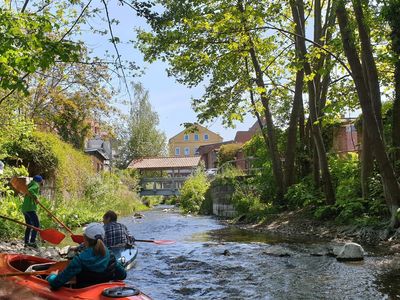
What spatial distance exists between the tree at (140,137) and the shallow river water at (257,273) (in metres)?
52.1

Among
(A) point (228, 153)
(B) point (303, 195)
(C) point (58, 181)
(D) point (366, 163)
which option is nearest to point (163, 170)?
(A) point (228, 153)

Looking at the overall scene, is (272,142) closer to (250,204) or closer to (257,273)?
(250,204)

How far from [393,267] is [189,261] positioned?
13.6ft

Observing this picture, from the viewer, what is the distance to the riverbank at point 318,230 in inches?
432

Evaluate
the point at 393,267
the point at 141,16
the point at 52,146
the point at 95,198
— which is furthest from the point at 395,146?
the point at 95,198

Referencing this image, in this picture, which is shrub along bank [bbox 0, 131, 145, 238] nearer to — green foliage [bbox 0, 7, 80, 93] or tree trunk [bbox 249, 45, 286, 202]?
green foliage [bbox 0, 7, 80, 93]

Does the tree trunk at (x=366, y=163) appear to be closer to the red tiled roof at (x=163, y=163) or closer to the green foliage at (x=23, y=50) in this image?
the green foliage at (x=23, y=50)

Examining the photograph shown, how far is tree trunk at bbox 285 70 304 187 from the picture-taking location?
18.0 metres

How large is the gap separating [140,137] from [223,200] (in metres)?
42.3

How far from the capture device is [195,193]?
3328cm

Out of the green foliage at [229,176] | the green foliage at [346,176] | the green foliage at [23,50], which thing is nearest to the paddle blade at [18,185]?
the green foliage at [23,50]

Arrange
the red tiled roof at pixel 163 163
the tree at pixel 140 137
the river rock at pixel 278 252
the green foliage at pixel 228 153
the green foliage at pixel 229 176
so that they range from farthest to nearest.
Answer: the tree at pixel 140 137 → the red tiled roof at pixel 163 163 → the green foliage at pixel 228 153 → the green foliage at pixel 229 176 → the river rock at pixel 278 252

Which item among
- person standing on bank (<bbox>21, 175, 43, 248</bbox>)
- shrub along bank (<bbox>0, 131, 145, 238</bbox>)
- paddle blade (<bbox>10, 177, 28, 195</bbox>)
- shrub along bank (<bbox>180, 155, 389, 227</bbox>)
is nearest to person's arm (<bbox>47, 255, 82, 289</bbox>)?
person standing on bank (<bbox>21, 175, 43, 248</bbox>)

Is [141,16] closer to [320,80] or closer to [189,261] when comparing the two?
[189,261]
